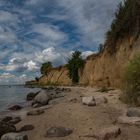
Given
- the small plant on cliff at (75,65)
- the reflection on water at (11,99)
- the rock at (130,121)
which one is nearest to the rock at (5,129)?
the rock at (130,121)

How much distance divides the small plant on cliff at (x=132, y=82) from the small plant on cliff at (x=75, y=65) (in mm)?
46013

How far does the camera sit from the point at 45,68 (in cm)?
9512

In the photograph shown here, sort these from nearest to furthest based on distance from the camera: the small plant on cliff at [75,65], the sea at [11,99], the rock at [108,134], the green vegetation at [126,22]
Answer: the rock at [108,134] → the sea at [11,99] → the green vegetation at [126,22] → the small plant on cliff at [75,65]

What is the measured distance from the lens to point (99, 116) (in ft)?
35.0

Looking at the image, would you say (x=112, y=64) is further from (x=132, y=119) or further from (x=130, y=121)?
(x=130, y=121)

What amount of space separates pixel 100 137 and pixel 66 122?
278 centimetres

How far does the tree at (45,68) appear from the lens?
307ft

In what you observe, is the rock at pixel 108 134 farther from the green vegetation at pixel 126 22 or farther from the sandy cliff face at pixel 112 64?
the green vegetation at pixel 126 22

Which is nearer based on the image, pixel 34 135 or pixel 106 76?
pixel 34 135

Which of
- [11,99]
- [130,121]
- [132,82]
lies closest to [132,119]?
[130,121]

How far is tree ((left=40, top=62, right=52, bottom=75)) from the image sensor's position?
307ft

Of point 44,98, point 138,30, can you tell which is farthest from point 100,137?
point 138,30

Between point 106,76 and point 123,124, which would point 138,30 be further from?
point 123,124

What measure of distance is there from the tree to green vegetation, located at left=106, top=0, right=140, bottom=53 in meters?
63.2
